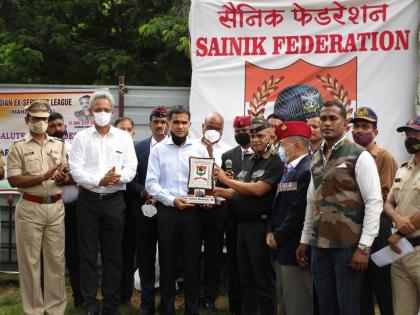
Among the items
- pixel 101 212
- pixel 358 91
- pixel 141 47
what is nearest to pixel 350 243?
pixel 101 212

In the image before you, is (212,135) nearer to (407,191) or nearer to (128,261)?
(128,261)

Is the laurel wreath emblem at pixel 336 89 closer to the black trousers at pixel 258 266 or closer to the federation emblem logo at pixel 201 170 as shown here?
the federation emblem logo at pixel 201 170

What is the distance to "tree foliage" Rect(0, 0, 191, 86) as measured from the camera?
1140cm

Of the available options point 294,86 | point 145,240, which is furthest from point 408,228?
point 294,86

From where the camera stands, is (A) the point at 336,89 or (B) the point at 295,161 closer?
(B) the point at 295,161

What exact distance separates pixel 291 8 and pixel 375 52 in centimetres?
109

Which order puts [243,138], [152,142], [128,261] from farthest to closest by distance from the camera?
[128,261]
[152,142]
[243,138]

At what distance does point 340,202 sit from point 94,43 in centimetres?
947

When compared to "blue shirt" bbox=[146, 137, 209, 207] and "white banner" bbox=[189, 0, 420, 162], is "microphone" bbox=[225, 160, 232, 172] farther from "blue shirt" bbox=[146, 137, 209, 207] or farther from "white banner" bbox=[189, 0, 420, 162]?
"white banner" bbox=[189, 0, 420, 162]

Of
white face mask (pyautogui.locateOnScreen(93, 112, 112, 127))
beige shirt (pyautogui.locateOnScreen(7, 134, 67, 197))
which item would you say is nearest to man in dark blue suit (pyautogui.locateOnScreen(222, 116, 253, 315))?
white face mask (pyautogui.locateOnScreen(93, 112, 112, 127))

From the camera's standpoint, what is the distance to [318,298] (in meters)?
4.49

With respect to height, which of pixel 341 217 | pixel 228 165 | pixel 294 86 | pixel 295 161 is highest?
pixel 294 86

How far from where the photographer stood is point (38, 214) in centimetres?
573

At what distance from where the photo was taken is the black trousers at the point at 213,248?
6.24 metres
